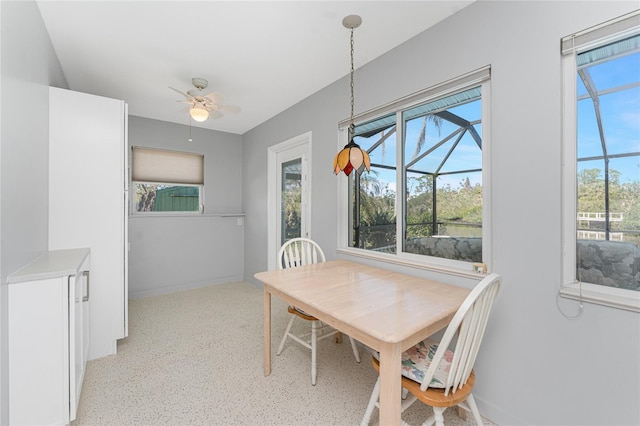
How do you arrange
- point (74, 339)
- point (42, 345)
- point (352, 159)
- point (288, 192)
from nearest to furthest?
point (42, 345) → point (74, 339) → point (352, 159) → point (288, 192)

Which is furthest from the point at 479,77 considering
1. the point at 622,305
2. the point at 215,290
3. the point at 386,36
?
the point at 215,290

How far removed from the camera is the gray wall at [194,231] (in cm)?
374

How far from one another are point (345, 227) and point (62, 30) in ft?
9.04

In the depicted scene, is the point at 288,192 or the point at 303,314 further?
the point at 288,192

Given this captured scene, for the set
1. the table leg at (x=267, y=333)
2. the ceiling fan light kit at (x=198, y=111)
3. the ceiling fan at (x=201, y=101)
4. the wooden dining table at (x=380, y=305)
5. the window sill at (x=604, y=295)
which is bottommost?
the table leg at (x=267, y=333)

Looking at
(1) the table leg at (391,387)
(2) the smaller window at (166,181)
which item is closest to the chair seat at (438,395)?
(1) the table leg at (391,387)

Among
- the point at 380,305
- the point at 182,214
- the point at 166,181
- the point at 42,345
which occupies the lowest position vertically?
the point at 42,345

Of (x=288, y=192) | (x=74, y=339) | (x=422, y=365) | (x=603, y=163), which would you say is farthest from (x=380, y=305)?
(x=288, y=192)

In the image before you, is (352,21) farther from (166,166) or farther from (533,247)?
(166,166)

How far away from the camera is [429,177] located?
6.82 ft

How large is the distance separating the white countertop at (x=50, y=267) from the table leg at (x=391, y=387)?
5.50ft

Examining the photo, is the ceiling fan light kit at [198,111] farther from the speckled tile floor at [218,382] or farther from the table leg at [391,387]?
the table leg at [391,387]

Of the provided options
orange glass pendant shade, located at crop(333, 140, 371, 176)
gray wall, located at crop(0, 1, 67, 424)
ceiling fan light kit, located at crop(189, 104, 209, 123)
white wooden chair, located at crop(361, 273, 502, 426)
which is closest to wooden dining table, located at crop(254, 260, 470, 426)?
white wooden chair, located at crop(361, 273, 502, 426)

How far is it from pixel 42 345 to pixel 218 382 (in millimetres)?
1047
